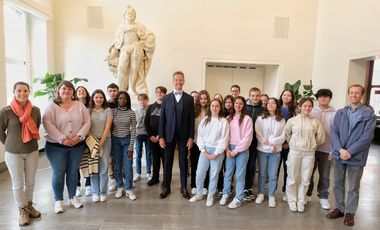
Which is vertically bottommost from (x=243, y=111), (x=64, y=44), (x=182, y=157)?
(x=182, y=157)

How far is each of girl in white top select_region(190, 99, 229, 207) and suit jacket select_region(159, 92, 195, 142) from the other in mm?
168

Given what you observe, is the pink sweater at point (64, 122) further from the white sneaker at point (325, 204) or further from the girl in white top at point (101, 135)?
the white sneaker at point (325, 204)

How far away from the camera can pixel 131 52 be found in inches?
181

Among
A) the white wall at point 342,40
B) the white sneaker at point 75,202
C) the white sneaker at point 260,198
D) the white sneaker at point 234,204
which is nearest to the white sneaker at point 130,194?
the white sneaker at point 75,202

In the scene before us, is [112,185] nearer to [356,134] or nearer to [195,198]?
[195,198]

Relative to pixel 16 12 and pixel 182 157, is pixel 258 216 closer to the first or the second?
pixel 182 157

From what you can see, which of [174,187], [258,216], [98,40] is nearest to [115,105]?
[174,187]

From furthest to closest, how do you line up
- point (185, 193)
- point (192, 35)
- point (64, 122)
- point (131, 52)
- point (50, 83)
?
1. point (192, 35)
2. point (50, 83)
3. point (131, 52)
4. point (185, 193)
5. point (64, 122)

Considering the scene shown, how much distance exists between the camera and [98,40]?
6023 mm

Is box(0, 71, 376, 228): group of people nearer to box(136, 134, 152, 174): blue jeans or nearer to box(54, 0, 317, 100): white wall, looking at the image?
box(136, 134, 152, 174): blue jeans

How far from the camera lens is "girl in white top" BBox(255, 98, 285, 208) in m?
2.76

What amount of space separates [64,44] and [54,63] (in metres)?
0.52

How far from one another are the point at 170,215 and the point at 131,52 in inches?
123

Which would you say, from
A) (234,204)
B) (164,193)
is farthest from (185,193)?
(234,204)
